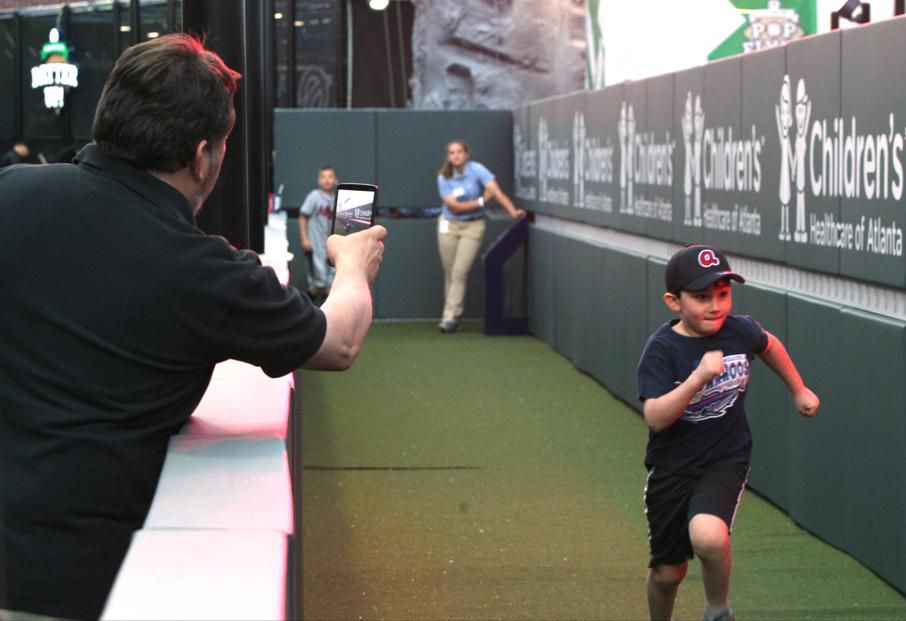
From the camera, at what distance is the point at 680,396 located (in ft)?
16.6

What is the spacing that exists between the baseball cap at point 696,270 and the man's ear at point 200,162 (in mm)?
2600

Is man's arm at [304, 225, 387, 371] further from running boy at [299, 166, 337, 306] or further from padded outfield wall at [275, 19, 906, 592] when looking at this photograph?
running boy at [299, 166, 337, 306]

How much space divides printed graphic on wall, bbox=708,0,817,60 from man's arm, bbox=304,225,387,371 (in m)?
13.6

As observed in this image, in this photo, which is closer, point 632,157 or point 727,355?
point 727,355

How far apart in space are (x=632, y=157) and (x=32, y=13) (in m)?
7.43

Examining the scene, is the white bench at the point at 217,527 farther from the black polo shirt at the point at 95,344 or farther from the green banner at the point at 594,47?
the green banner at the point at 594,47

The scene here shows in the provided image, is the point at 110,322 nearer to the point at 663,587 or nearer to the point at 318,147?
the point at 663,587

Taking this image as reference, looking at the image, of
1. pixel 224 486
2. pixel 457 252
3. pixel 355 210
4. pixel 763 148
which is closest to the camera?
pixel 224 486

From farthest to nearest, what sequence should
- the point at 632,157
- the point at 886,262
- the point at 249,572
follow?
1. the point at 632,157
2. the point at 886,262
3. the point at 249,572

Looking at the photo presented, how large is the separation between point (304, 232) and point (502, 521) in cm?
1131

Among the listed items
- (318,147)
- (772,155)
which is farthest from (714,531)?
(318,147)

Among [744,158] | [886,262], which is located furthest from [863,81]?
[744,158]

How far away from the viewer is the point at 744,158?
903 centimetres

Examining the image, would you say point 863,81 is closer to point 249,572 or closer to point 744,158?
point 744,158
